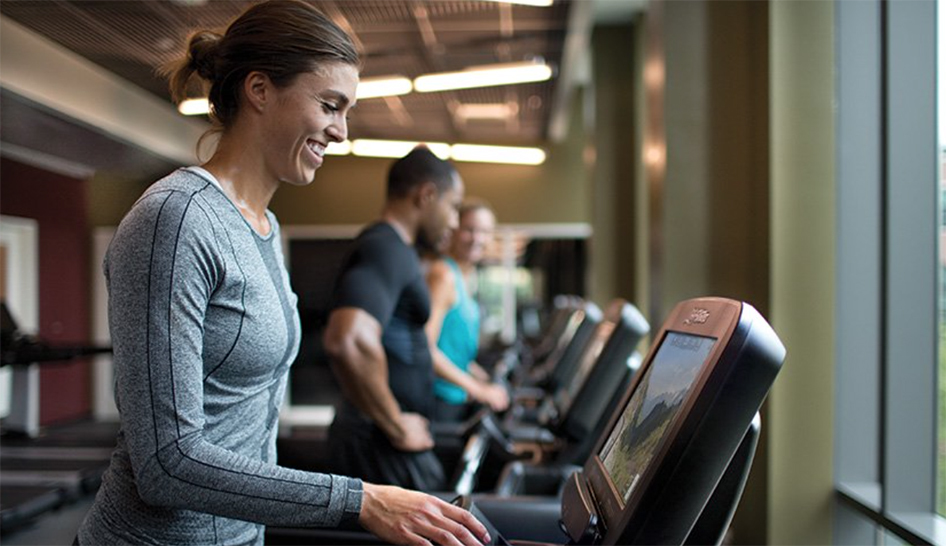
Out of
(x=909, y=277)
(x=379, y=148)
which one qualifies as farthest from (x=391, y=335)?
(x=379, y=148)

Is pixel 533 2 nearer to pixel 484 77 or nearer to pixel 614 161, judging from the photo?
pixel 484 77

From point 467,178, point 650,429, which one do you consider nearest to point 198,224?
point 650,429

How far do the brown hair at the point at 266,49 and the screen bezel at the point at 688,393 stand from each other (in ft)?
1.99

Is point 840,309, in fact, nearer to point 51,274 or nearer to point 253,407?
point 253,407

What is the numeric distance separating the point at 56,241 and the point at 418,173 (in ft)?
17.7

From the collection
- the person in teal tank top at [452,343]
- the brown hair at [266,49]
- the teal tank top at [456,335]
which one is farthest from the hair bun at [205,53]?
the teal tank top at [456,335]

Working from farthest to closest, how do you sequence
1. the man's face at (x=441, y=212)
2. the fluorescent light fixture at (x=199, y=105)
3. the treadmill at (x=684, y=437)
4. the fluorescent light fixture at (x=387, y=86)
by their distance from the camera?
the fluorescent light fixture at (x=387, y=86), the man's face at (x=441, y=212), the fluorescent light fixture at (x=199, y=105), the treadmill at (x=684, y=437)

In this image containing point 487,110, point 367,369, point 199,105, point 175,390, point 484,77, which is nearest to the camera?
point 175,390

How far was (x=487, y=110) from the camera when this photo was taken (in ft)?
27.8

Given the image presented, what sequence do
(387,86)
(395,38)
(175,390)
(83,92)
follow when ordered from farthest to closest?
1. (387,86)
2. (395,38)
3. (83,92)
4. (175,390)

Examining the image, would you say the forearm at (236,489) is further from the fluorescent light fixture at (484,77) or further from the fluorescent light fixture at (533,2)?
the fluorescent light fixture at (484,77)

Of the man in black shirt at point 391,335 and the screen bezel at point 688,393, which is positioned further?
the man in black shirt at point 391,335

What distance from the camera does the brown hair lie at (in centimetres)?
121

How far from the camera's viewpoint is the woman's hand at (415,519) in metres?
1.09
